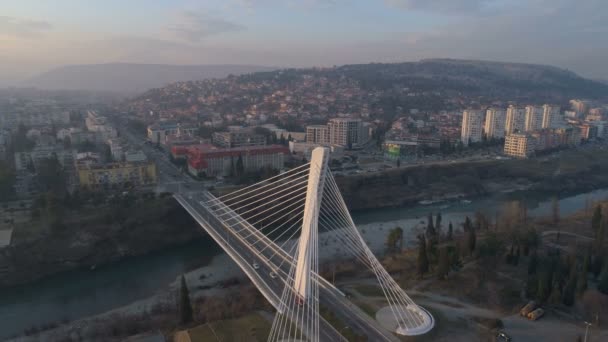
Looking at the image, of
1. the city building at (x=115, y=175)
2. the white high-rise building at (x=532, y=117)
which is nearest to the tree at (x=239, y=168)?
the city building at (x=115, y=175)

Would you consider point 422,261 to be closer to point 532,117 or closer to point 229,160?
point 229,160

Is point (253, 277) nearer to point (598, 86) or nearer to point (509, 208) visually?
point (509, 208)

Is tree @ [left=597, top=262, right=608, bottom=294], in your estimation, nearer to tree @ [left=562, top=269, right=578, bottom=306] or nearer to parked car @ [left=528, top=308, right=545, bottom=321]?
tree @ [left=562, top=269, right=578, bottom=306]

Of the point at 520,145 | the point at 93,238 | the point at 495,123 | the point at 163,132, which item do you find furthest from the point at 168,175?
the point at 495,123

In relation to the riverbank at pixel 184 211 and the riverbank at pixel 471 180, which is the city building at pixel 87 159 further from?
the riverbank at pixel 471 180

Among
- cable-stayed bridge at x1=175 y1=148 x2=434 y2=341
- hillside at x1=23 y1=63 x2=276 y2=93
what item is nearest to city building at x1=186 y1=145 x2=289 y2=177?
cable-stayed bridge at x1=175 y1=148 x2=434 y2=341
